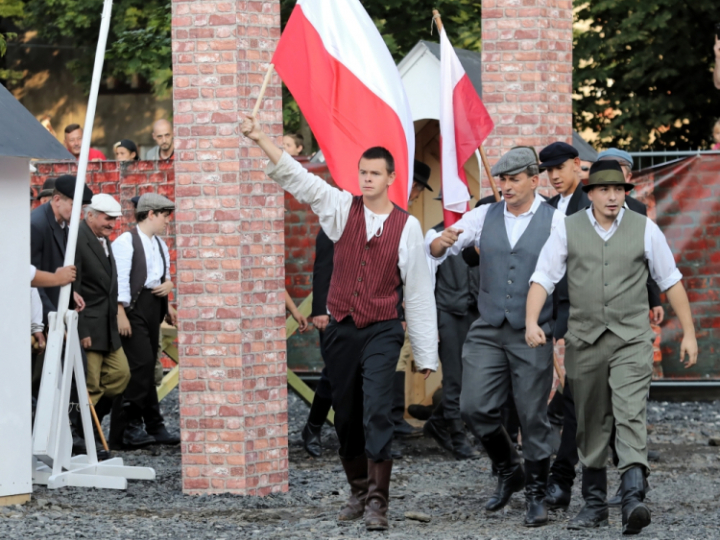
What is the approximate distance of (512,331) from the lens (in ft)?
23.5

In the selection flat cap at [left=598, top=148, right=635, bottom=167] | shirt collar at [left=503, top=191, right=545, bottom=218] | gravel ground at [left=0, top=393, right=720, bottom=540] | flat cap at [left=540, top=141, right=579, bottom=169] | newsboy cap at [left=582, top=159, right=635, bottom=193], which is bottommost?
gravel ground at [left=0, top=393, right=720, bottom=540]

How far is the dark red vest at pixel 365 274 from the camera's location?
6941mm

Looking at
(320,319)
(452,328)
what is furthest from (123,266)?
(452,328)

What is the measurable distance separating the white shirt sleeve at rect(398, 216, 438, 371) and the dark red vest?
2.3 inches

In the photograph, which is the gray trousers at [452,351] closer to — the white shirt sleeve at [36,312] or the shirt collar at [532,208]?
the shirt collar at [532,208]

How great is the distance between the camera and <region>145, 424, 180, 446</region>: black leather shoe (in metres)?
10.7

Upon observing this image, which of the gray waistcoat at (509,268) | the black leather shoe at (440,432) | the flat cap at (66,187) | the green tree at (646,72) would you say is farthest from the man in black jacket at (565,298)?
the green tree at (646,72)

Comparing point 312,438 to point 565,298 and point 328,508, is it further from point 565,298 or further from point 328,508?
point 565,298

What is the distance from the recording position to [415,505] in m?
7.89

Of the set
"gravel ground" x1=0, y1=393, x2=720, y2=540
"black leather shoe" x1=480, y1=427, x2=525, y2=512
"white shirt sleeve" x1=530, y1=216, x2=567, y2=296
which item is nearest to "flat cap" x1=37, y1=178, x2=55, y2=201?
"gravel ground" x1=0, y1=393, x2=720, y2=540

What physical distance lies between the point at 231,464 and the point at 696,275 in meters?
6.14

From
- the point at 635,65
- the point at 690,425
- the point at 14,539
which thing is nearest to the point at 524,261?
the point at 14,539

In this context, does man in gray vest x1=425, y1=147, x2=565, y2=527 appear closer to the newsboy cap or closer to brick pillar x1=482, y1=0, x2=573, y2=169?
the newsboy cap

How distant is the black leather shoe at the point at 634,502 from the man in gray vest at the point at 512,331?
57 cm
